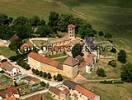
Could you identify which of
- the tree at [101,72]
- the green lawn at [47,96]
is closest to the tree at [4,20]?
the tree at [101,72]

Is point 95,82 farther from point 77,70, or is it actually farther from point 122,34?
point 122,34

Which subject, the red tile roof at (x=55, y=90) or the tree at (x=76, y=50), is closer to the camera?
the red tile roof at (x=55, y=90)

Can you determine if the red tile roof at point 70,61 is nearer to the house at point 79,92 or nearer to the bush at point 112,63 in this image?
the house at point 79,92

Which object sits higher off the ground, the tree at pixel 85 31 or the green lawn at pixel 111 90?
the tree at pixel 85 31


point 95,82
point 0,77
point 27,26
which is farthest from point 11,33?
point 95,82

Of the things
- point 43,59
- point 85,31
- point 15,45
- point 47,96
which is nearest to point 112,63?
point 43,59

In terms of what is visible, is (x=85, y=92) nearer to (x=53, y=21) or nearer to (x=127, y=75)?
(x=127, y=75)
